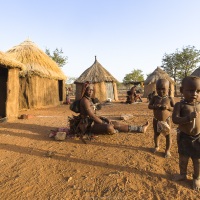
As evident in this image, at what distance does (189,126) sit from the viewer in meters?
2.25

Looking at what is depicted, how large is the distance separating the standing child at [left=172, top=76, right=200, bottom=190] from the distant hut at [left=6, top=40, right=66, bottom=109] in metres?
8.80

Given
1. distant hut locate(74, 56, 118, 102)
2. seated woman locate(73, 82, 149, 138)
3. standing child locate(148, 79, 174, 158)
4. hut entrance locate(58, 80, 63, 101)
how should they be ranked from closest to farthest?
standing child locate(148, 79, 174, 158) → seated woman locate(73, 82, 149, 138) → hut entrance locate(58, 80, 63, 101) → distant hut locate(74, 56, 118, 102)

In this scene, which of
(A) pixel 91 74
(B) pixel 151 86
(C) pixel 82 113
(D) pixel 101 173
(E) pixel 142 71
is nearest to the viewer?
(D) pixel 101 173

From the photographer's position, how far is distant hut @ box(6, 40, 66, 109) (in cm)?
1041

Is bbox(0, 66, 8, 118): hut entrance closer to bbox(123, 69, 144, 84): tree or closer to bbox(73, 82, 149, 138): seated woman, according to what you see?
bbox(73, 82, 149, 138): seated woman

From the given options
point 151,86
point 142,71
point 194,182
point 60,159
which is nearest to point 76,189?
point 60,159

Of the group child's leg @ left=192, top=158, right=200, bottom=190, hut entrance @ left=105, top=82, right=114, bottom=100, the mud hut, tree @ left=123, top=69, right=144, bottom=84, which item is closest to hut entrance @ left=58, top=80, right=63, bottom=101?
hut entrance @ left=105, top=82, right=114, bottom=100

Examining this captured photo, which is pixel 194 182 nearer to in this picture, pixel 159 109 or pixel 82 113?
pixel 159 109

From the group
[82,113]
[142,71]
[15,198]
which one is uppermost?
[142,71]

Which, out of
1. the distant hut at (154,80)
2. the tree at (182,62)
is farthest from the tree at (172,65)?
the distant hut at (154,80)

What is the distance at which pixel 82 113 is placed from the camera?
4.13m

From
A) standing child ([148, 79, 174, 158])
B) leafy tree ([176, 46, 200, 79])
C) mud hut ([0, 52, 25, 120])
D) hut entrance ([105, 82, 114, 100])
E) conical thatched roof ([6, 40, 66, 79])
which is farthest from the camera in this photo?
leafy tree ([176, 46, 200, 79])

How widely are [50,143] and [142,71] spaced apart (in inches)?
1733

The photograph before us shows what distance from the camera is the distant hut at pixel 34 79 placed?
1041 cm
